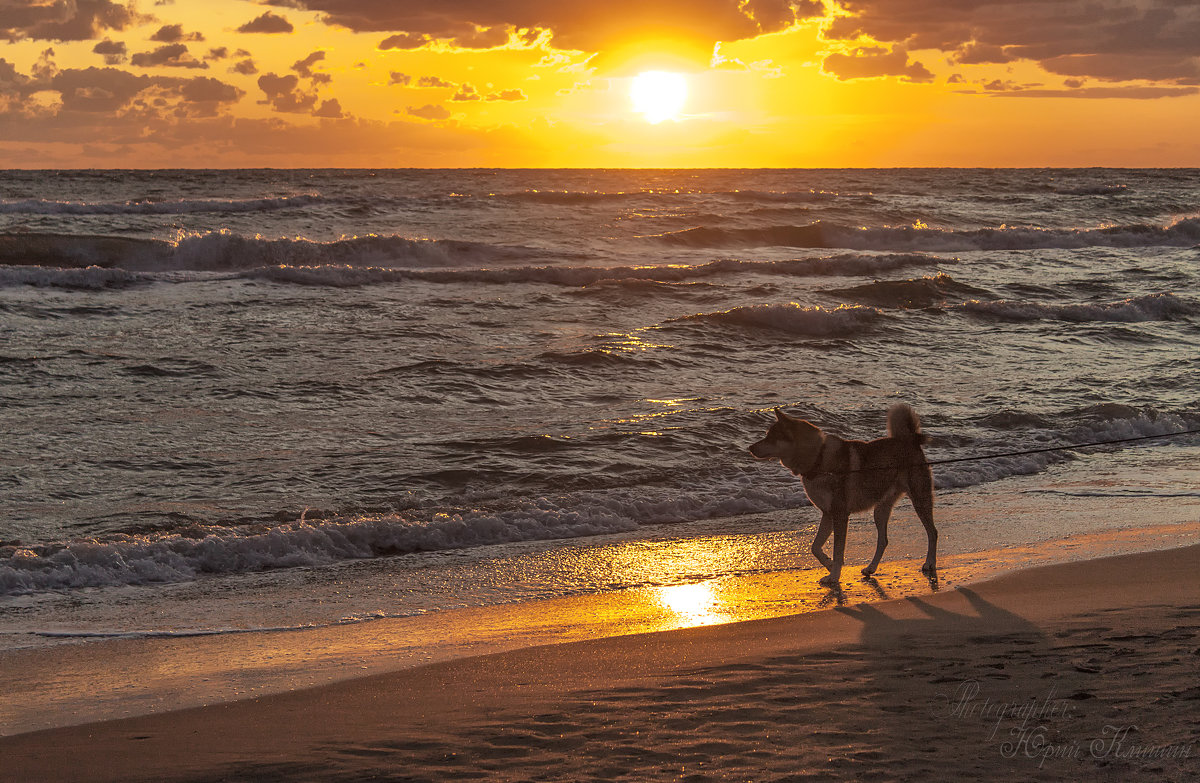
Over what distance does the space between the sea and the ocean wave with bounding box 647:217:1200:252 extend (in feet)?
14.9

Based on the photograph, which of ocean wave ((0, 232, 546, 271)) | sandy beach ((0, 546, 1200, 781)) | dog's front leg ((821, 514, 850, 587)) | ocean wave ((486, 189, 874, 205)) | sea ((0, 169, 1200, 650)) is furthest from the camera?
ocean wave ((486, 189, 874, 205))

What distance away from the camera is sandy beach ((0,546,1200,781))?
10.8 feet

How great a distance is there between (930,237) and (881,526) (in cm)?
2878

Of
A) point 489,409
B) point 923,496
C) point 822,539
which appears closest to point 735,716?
point 822,539

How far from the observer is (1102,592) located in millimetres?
5500

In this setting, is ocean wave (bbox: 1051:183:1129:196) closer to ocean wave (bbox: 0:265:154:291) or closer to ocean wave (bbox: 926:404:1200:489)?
ocean wave (bbox: 926:404:1200:489)

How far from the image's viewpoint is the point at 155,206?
34.6m

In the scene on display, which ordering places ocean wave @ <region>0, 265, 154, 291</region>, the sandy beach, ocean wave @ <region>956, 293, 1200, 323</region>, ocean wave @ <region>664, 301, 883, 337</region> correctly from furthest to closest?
ocean wave @ <region>0, 265, 154, 291</region> < ocean wave @ <region>956, 293, 1200, 323</region> < ocean wave @ <region>664, 301, 883, 337</region> < the sandy beach

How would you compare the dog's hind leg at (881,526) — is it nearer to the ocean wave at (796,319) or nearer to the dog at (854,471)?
the dog at (854,471)

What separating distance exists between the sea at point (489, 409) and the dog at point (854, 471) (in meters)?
0.42

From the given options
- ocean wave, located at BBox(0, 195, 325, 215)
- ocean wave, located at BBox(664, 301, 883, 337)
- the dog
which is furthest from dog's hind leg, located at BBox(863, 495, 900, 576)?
ocean wave, located at BBox(0, 195, 325, 215)

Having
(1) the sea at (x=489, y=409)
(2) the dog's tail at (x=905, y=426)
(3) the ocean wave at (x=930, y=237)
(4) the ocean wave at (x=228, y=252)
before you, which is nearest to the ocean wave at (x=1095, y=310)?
(1) the sea at (x=489, y=409)

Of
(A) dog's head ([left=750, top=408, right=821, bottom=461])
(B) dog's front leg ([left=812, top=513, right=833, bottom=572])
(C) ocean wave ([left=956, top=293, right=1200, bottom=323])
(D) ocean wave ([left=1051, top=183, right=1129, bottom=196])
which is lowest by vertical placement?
(B) dog's front leg ([left=812, top=513, right=833, bottom=572])

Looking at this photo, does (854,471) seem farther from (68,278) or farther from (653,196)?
(653,196)
